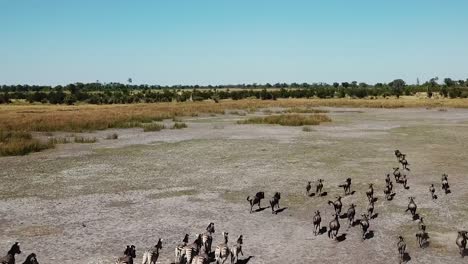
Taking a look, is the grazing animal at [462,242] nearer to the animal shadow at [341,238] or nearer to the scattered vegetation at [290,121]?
the animal shadow at [341,238]

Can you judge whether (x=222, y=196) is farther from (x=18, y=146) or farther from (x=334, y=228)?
(x=18, y=146)

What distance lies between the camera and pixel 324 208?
21406mm

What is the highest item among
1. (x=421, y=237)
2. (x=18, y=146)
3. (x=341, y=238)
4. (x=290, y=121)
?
(x=290, y=121)

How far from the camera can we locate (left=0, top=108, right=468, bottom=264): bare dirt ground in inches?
647

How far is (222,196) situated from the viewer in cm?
2359

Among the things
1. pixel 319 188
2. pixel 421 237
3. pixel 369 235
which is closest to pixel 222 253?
pixel 369 235

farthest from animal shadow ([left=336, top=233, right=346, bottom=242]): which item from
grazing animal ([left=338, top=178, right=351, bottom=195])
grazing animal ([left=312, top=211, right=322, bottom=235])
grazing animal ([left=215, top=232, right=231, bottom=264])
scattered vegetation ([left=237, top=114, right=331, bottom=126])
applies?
scattered vegetation ([left=237, top=114, right=331, bottom=126])

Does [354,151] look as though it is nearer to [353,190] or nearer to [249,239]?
[353,190]

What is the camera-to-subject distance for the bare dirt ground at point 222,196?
16.4 m

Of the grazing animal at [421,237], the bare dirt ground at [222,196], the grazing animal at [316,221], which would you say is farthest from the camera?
the grazing animal at [316,221]

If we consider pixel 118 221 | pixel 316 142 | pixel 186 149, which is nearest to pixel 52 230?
pixel 118 221

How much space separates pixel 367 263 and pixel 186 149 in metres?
26.2

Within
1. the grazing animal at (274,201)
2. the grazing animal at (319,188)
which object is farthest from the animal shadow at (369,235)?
the grazing animal at (319,188)

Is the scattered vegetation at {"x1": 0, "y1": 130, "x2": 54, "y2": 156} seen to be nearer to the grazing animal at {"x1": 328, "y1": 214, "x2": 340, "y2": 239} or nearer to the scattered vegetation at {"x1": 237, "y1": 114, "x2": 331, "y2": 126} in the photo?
the scattered vegetation at {"x1": 237, "y1": 114, "x2": 331, "y2": 126}
